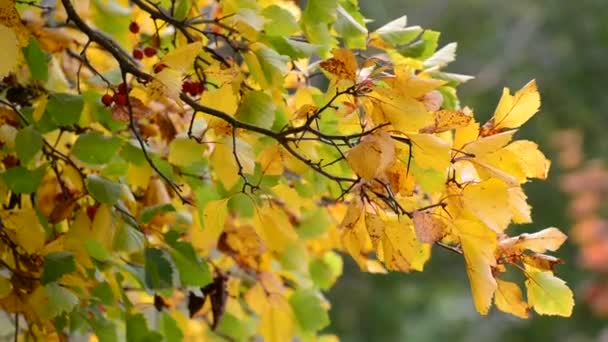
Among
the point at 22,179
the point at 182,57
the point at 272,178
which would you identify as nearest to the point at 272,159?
the point at 272,178

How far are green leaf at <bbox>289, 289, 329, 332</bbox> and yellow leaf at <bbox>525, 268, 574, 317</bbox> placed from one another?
42cm

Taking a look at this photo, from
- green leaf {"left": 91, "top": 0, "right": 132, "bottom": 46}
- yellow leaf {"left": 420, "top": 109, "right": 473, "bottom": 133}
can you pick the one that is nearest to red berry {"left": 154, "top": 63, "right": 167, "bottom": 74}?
yellow leaf {"left": 420, "top": 109, "right": 473, "bottom": 133}

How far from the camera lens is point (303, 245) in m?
1.28

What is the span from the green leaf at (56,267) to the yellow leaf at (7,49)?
21 centimetres

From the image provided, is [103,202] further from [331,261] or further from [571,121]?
[571,121]

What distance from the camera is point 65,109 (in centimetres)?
97

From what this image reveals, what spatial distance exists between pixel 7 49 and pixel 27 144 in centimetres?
21

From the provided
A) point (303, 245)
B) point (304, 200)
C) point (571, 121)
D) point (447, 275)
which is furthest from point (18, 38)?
point (447, 275)

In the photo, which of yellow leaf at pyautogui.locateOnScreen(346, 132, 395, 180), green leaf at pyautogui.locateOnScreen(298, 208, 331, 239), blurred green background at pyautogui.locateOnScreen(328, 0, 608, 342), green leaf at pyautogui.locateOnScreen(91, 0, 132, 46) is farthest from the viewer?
blurred green background at pyautogui.locateOnScreen(328, 0, 608, 342)

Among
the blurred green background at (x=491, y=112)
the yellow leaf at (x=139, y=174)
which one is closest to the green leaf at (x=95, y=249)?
the yellow leaf at (x=139, y=174)

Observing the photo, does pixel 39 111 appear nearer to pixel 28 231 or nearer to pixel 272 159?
pixel 28 231

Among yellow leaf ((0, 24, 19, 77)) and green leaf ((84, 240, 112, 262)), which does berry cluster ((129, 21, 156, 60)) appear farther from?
yellow leaf ((0, 24, 19, 77))

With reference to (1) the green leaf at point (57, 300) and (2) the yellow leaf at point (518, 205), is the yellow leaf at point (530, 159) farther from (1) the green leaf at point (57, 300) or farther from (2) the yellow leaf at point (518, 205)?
(1) the green leaf at point (57, 300)

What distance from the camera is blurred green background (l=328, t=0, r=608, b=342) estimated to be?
4996mm
